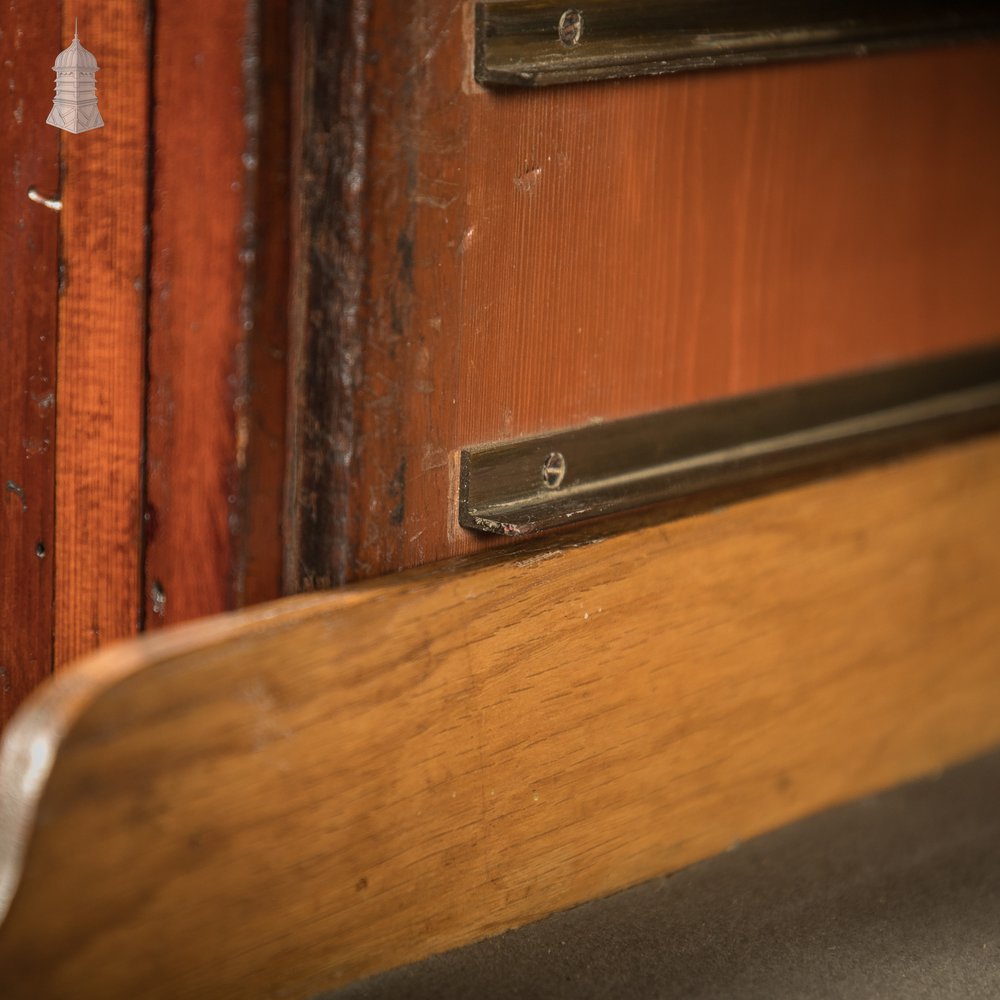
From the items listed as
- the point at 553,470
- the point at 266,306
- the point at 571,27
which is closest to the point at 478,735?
the point at 553,470

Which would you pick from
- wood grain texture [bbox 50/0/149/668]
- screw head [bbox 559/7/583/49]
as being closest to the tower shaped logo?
wood grain texture [bbox 50/0/149/668]

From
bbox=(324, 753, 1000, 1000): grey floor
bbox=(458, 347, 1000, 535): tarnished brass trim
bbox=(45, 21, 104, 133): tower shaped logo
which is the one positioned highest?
bbox=(45, 21, 104, 133): tower shaped logo

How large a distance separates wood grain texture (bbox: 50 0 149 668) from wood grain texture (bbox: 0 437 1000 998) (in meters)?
0.15

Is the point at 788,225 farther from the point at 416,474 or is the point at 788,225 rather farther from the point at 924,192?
the point at 416,474

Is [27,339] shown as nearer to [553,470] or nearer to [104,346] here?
[104,346]

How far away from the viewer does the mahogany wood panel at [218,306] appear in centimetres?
81

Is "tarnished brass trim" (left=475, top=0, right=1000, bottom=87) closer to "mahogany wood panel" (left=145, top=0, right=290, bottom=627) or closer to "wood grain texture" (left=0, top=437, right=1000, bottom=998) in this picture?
"mahogany wood panel" (left=145, top=0, right=290, bottom=627)

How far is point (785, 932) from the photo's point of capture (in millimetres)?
1002

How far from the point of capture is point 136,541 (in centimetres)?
89

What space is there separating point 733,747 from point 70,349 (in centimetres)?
53

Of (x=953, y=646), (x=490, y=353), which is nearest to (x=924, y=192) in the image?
(x=953, y=646)

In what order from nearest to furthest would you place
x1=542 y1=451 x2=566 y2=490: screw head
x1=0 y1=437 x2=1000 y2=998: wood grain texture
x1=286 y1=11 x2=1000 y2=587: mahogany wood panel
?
x1=0 y1=437 x2=1000 y2=998: wood grain texture < x1=286 y1=11 x2=1000 y2=587: mahogany wood panel < x1=542 y1=451 x2=566 y2=490: screw head

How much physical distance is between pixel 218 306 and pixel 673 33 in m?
0.34

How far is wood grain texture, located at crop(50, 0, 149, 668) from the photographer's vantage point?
85 centimetres
